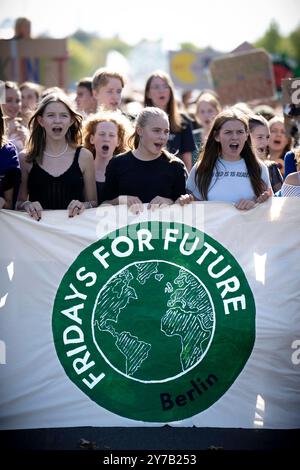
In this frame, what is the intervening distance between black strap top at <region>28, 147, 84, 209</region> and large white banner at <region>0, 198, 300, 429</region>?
0.26 m

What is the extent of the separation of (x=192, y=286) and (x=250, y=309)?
395mm

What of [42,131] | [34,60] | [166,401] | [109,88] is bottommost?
[166,401]

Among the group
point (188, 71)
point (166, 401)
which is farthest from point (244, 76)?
point (166, 401)

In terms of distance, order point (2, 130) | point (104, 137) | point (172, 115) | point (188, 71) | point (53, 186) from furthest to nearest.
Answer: point (188, 71) → point (172, 115) → point (104, 137) → point (53, 186) → point (2, 130)

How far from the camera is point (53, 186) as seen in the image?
6.18m

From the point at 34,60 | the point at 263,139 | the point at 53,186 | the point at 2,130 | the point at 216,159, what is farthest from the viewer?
the point at 34,60

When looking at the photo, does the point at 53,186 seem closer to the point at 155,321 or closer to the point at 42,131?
the point at 42,131

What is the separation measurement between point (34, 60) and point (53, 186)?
25.2 feet

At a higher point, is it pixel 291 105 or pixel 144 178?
pixel 291 105

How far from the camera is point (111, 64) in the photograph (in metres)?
13.2

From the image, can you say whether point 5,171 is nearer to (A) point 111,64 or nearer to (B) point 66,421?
(B) point 66,421

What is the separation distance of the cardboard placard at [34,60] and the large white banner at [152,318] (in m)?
7.66

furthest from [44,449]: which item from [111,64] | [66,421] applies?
[111,64]

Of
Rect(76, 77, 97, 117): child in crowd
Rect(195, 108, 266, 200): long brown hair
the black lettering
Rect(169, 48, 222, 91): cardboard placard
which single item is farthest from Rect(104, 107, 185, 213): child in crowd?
Rect(169, 48, 222, 91): cardboard placard
